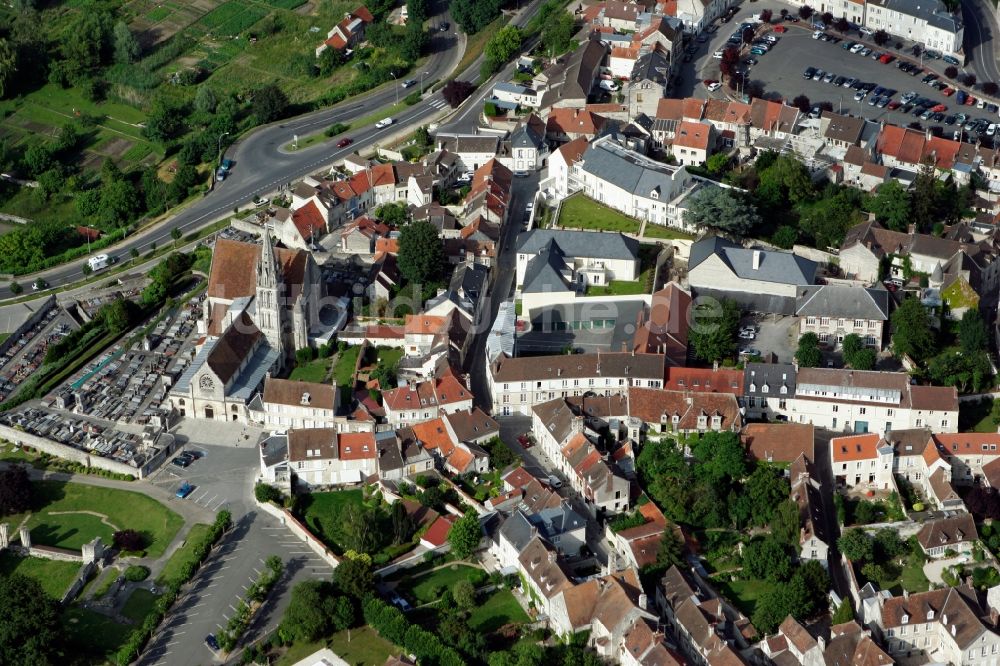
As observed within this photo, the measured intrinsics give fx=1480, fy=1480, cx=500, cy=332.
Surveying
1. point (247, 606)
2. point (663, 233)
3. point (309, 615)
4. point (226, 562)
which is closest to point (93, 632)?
point (226, 562)

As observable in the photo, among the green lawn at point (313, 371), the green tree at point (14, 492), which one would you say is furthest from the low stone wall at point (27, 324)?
the green lawn at point (313, 371)

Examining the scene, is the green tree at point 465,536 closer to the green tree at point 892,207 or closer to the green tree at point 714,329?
the green tree at point 714,329

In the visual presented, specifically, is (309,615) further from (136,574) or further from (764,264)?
(764,264)

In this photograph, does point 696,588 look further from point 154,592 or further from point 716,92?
point 716,92

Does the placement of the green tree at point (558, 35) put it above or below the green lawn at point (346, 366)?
above

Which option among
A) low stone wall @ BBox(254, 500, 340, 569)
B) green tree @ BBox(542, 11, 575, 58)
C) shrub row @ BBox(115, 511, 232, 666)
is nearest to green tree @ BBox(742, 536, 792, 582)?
low stone wall @ BBox(254, 500, 340, 569)

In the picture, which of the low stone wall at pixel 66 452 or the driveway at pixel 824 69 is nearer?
the low stone wall at pixel 66 452

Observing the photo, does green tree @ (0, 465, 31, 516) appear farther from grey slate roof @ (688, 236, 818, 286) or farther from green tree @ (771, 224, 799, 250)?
green tree @ (771, 224, 799, 250)

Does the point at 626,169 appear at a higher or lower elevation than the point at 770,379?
higher

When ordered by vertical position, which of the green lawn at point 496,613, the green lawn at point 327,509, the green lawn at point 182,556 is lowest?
the green lawn at point 182,556
